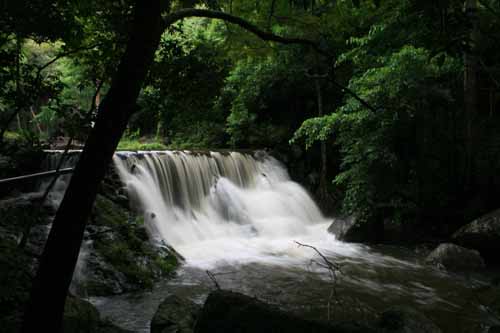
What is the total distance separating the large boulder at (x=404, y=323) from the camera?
423cm

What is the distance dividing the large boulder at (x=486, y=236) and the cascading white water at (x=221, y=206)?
119 inches

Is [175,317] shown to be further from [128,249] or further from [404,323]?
[128,249]

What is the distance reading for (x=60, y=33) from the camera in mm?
4008

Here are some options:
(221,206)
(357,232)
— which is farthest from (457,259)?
(221,206)

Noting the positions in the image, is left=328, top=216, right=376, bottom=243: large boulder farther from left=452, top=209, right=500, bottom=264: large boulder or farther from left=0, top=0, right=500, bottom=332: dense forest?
left=452, top=209, right=500, bottom=264: large boulder

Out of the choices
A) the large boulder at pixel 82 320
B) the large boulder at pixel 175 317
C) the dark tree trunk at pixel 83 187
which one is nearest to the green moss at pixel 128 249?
the large boulder at pixel 175 317

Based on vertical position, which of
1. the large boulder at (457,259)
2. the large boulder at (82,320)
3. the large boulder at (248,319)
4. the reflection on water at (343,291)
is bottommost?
the reflection on water at (343,291)

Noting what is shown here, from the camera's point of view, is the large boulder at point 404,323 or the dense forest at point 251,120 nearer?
the dense forest at point 251,120

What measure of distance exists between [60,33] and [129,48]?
2188mm

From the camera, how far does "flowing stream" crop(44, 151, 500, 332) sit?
18.1 feet

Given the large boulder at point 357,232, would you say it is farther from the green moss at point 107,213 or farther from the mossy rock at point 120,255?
the green moss at point 107,213

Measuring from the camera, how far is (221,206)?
38.9 ft

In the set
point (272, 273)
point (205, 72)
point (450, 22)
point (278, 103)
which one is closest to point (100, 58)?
point (205, 72)

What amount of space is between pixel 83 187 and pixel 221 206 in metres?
9.49
